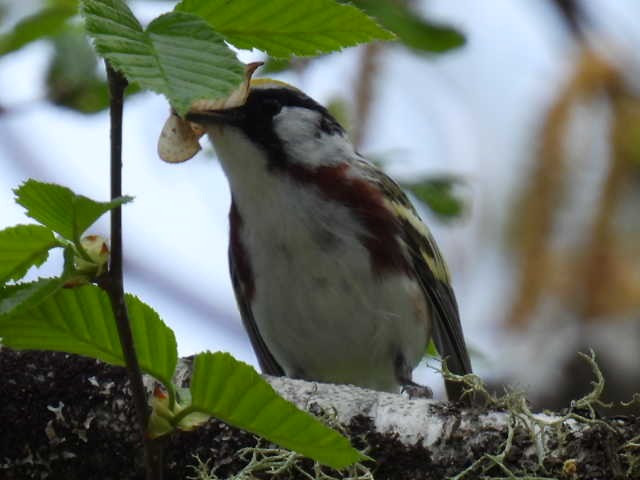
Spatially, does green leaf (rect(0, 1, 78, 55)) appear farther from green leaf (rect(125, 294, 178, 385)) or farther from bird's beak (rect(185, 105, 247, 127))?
green leaf (rect(125, 294, 178, 385))

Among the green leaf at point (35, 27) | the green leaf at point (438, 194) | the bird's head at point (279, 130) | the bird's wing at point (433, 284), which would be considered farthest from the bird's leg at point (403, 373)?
the green leaf at point (35, 27)

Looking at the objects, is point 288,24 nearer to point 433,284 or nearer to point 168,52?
point 168,52

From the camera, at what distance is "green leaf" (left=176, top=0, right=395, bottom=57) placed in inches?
73.0

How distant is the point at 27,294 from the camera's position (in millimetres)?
1712

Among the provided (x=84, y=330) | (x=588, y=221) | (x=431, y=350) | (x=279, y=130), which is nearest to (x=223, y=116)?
(x=279, y=130)

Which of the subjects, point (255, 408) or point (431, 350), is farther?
point (431, 350)

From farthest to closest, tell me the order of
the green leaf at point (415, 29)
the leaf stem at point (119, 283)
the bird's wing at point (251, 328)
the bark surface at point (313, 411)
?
the bird's wing at point (251, 328)
the green leaf at point (415, 29)
the bark surface at point (313, 411)
the leaf stem at point (119, 283)

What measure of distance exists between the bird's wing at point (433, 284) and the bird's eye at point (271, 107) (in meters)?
0.44

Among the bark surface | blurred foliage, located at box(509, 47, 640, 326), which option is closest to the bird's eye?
the bark surface

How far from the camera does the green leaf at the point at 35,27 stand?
3662 millimetres

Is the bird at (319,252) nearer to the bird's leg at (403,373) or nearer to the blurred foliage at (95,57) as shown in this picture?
the bird's leg at (403,373)

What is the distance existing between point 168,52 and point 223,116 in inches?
77.9

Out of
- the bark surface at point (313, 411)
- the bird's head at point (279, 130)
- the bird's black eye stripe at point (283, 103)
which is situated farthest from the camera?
the bird's black eye stripe at point (283, 103)

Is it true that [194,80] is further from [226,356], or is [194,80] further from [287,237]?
[287,237]
